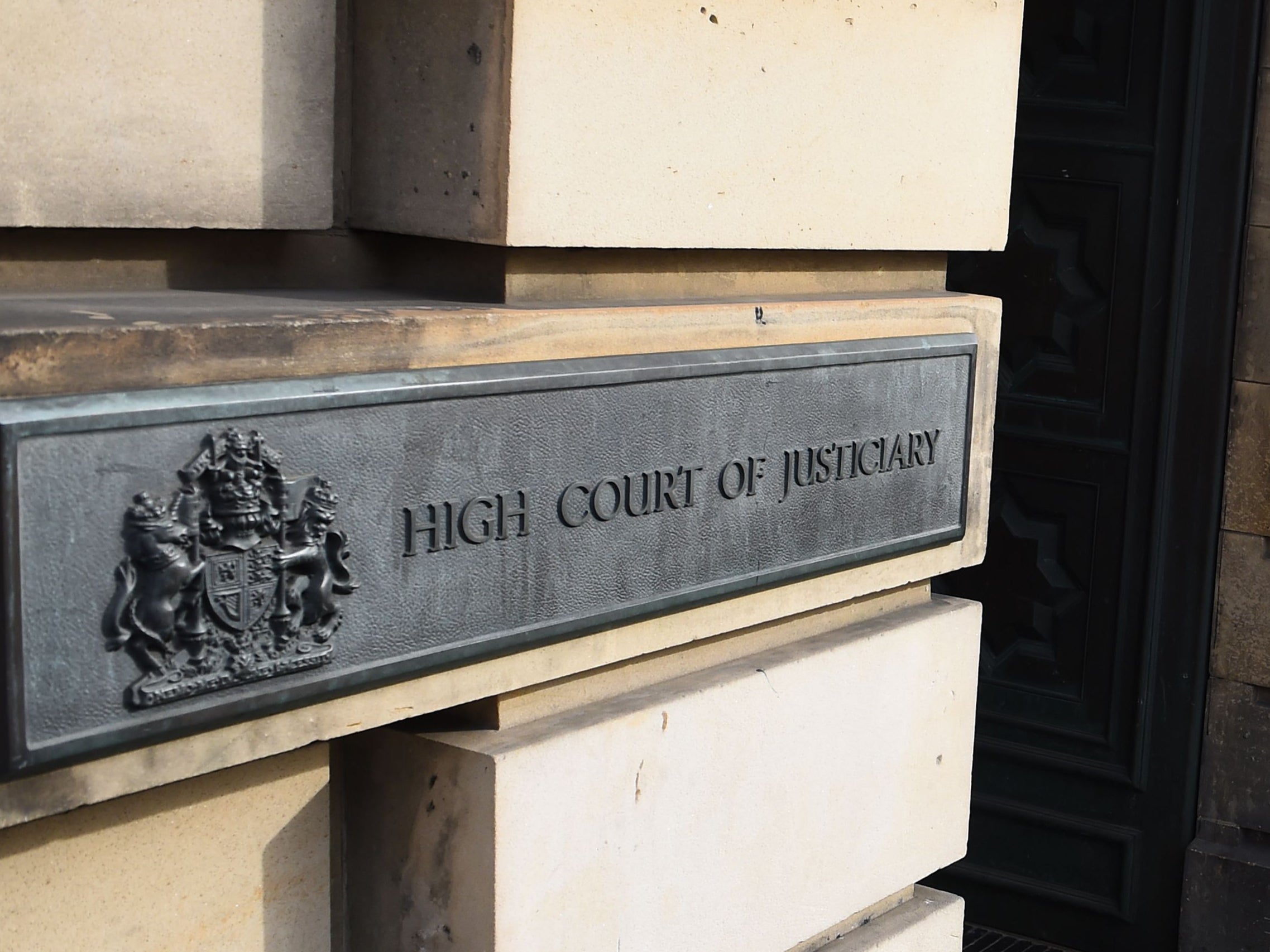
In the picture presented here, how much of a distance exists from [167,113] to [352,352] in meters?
0.39

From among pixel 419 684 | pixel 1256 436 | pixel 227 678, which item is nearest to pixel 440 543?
pixel 419 684

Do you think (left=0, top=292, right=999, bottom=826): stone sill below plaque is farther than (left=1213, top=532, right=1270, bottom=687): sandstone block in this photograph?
No

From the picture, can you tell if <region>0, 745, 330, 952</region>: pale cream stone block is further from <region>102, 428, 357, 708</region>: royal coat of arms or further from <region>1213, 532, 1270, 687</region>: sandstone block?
<region>1213, 532, 1270, 687</region>: sandstone block

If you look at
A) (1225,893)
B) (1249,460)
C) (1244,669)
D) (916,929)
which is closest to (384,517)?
(916,929)

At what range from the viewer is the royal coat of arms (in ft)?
5.27

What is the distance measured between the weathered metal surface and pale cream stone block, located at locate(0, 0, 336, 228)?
0.35 m

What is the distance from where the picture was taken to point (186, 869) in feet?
6.14

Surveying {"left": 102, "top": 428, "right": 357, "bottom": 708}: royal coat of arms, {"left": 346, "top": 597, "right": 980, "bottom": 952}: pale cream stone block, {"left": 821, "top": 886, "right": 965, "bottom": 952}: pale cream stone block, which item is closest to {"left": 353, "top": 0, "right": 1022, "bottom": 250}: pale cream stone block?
{"left": 102, "top": 428, "right": 357, "bottom": 708}: royal coat of arms

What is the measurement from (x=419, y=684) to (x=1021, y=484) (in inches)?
150

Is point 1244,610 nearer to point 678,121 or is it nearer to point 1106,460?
point 1106,460

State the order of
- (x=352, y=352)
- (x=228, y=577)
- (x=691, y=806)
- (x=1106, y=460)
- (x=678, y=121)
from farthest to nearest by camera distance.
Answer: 1. (x=1106, y=460)
2. (x=691, y=806)
3. (x=678, y=121)
4. (x=352, y=352)
5. (x=228, y=577)

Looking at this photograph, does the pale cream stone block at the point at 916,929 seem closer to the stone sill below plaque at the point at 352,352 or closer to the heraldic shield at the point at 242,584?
the stone sill below plaque at the point at 352,352

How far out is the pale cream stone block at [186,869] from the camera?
172 centimetres

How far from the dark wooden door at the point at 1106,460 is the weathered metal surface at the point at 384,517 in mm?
2691
